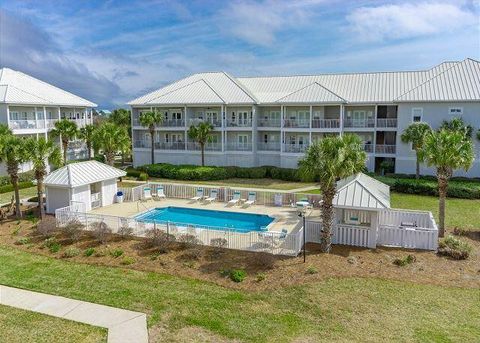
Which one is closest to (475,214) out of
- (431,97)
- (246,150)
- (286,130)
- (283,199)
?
(283,199)

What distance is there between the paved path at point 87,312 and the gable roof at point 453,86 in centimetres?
3260

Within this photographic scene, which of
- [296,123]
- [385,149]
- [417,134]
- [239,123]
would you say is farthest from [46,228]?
[385,149]

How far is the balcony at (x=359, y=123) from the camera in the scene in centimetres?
3943

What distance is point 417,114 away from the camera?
36.5 m

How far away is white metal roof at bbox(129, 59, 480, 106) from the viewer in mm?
36312

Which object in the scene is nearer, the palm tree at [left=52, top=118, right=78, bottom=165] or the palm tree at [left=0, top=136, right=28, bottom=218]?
the palm tree at [left=0, top=136, right=28, bottom=218]

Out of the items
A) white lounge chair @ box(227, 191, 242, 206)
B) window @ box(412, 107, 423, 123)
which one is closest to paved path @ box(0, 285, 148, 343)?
white lounge chair @ box(227, 191, 242, 206)

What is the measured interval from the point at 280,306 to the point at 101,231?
1062 centimetres

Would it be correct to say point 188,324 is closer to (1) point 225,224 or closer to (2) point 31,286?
(2) point 31,286

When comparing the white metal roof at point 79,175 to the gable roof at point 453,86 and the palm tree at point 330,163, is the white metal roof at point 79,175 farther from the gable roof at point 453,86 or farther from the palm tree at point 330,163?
the gable roof at point 453,86

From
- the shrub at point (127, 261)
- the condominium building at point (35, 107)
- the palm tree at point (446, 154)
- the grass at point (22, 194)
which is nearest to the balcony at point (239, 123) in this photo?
the condominium building at point (35, 107)

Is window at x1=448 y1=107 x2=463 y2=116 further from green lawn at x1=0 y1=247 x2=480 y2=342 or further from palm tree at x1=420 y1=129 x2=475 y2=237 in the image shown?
green lawn at x1=0 y1=247 x2=480 y2=342

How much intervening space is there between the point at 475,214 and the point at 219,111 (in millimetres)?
26975

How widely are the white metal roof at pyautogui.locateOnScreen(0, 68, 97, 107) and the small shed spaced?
1880 centimetres
